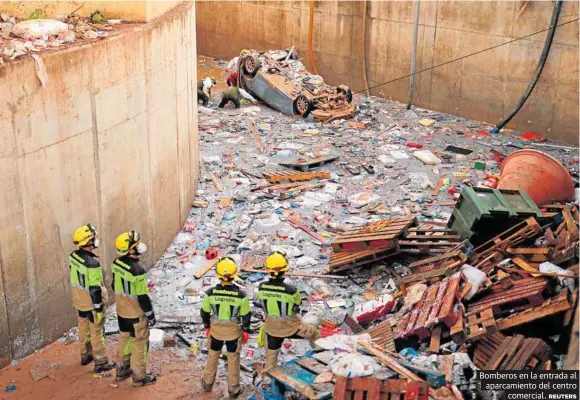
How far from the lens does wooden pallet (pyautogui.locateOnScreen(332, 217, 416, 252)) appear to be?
949 cm

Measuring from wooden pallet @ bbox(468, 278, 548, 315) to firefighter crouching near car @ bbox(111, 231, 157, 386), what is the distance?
3.34 metres

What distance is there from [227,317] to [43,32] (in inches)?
165

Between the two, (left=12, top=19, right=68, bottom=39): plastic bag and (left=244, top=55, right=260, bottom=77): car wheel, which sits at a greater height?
(left=12, top=19, right=68, bottom=39): plastic bag

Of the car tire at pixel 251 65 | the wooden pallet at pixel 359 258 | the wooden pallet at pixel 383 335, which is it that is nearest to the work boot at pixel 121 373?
the wooden pallet at pixel 383 335

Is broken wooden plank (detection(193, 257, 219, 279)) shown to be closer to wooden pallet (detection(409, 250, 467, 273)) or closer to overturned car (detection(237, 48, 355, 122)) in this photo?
wooden pallet (detection(409, 250, 467, 273))

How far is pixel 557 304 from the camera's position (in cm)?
713

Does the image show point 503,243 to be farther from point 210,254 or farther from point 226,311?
point 210,254

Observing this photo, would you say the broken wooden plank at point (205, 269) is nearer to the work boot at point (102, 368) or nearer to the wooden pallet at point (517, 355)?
the work boot at point (102, 368)

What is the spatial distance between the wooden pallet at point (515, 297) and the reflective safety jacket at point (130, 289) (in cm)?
334

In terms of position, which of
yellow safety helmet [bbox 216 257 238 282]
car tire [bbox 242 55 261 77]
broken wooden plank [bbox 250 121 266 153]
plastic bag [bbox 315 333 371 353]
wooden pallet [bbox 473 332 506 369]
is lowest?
broken wooden plank [bbox 250 121 266 153]

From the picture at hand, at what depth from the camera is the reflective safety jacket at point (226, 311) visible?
7.03 metres

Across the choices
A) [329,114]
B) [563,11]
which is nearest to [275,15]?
[329,114]

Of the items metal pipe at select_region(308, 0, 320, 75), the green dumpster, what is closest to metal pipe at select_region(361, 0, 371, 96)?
metal pipe at select_region(308, 0, 320, 75)

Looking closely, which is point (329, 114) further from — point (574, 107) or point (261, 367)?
point (261, 367)
